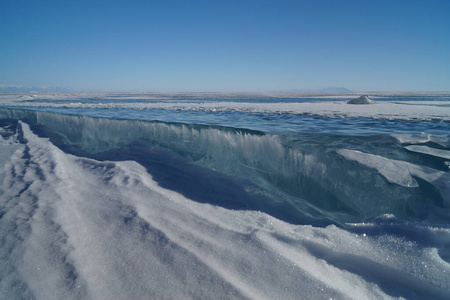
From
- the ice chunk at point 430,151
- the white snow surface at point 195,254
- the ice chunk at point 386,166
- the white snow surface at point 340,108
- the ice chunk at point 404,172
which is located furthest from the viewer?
the white snow surface at point 340,108

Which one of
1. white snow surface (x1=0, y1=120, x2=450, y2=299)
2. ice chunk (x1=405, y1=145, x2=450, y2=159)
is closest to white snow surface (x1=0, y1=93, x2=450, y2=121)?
ice chunk (x1=405, y1=145, x2=450, y2=159)

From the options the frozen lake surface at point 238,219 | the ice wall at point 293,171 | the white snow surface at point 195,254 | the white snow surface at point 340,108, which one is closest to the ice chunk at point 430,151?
the frozen lake surface at point 238,219

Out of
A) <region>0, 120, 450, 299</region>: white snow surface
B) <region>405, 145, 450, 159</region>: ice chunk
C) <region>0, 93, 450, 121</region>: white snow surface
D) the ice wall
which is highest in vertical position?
<region>0, 93, 450, 121</region>: white snow surface

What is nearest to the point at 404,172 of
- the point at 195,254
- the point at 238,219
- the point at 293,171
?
the point at 293,171

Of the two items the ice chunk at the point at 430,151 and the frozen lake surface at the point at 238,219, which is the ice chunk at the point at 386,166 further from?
the ice chunk at the point at 430,151

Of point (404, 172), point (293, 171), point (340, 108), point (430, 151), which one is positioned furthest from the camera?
point (340, 108)

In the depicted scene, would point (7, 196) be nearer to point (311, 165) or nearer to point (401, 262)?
point (311, 165)

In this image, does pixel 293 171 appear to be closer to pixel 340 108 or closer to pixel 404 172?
pixel 404 172

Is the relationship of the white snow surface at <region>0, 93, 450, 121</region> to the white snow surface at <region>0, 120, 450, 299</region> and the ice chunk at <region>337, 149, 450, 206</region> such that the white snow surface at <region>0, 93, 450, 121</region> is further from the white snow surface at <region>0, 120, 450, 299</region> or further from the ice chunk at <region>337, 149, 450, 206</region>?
the white snow surface at <region>0, 120, 450, 299</region>

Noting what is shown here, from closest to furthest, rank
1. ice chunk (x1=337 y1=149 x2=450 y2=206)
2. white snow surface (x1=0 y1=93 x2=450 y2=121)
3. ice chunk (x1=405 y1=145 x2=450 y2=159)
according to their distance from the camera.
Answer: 1. ice chunk (x1=337 y1=149 x2=450 y2=206)
2. ice chunk (x1=405 y1=145 x2=450 y2=159)
3. white snow surface (x1=0 y1=93 x2=450 y2=121)
